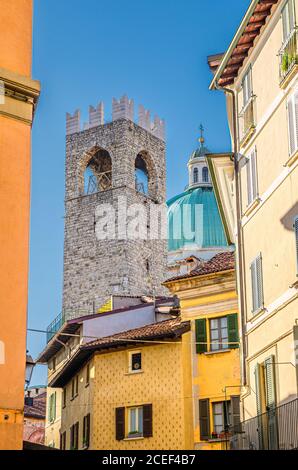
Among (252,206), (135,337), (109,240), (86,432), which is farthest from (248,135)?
(109,240)

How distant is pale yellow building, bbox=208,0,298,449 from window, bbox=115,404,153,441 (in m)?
12.4

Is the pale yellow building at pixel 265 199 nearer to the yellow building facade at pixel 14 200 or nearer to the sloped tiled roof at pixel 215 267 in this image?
the yellow building facade at pixel 14 200

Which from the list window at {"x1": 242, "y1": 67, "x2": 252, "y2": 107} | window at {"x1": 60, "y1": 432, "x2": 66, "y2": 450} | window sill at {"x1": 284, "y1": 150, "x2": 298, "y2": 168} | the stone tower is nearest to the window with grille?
window sill at {"x1": 284, "y1": 150, "x2": 298, "y2": 168}

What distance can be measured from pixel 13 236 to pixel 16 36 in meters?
2.98

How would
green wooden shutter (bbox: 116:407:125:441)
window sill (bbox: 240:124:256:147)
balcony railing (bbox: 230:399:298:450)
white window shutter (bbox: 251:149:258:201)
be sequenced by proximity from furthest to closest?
green wooden shutter (bbox: 116:407:125:441), window sill (bbox: 240:124:256:147), white window shutter (bbox: 251:149:258:201), balcony railing (bbox: 230:399:298:450)

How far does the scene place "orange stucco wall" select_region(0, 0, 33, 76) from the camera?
1503cm

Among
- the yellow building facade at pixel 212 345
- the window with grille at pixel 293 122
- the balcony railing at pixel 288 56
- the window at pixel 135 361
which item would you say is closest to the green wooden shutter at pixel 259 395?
the window with grille at pixel 293 122

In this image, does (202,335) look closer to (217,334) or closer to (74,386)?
(217,334)

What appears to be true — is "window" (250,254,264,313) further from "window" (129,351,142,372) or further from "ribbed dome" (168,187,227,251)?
"ribbed dome" (168,187,227,251)

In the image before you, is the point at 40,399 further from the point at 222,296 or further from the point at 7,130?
the point at 7,130

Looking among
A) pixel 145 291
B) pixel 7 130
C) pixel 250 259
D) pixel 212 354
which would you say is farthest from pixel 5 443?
pixel 145 291

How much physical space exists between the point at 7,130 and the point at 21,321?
8.44ft

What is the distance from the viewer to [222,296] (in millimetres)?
35188

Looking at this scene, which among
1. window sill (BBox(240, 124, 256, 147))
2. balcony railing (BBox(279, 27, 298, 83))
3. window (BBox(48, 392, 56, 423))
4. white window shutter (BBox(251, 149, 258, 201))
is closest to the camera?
balcony railing (BBox(279, 27, 298, 83))
